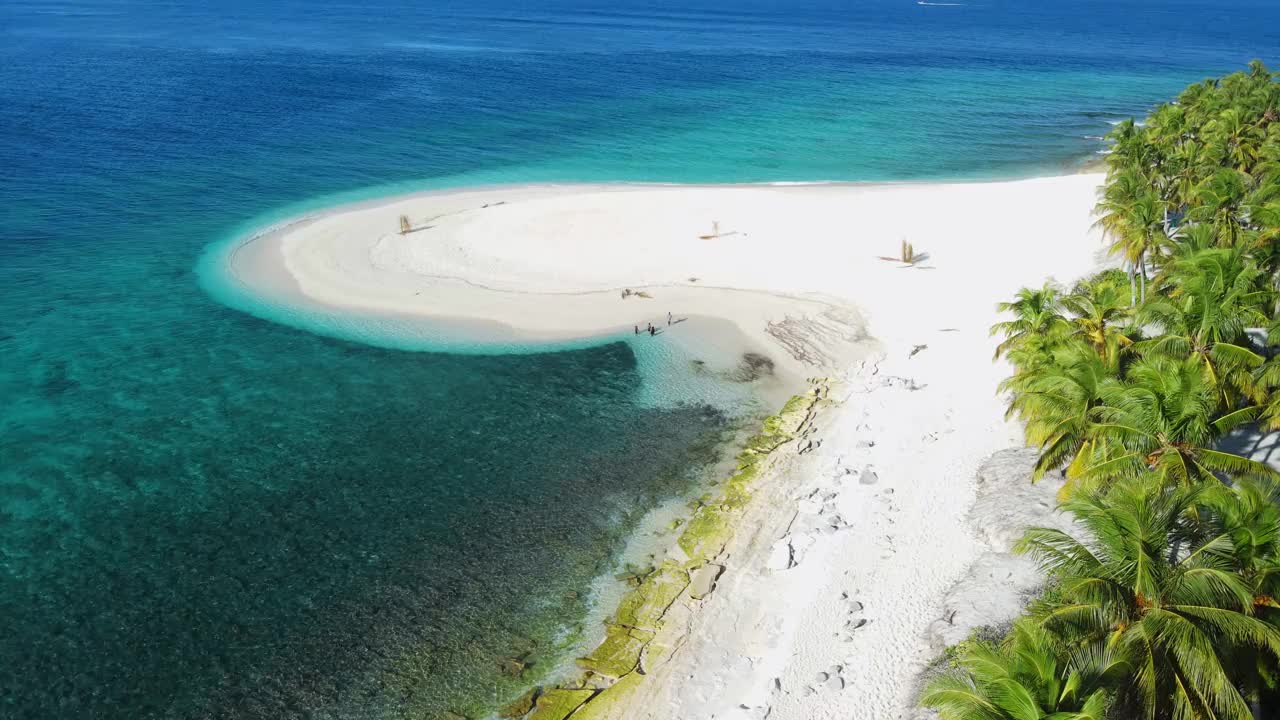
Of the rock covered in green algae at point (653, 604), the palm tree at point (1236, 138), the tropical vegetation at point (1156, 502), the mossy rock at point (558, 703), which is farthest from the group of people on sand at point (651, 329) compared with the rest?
the palm tree at point (1236, 138)

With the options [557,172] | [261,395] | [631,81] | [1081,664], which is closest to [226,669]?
[261,395]

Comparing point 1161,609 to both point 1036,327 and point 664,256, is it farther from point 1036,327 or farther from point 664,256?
point 664,256

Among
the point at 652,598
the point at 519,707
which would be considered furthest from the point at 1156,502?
the point at 519,707

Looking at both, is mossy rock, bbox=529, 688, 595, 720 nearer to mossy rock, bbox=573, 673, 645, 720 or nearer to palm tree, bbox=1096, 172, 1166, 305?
mossy rock, bbox=573, 673, 645, 720

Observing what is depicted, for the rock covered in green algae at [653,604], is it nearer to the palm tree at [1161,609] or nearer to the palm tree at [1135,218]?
the palm tree at [1161,609]

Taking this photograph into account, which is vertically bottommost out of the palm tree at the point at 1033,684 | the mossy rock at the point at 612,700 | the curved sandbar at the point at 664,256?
the mossy rock at the point at 612,700

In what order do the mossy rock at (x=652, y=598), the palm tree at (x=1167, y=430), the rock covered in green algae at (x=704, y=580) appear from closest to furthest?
the palm tree at (x=1167, y=430), the mossy rock at (x=652, y=598), the rock covered in green algae at (x=704, y=580)

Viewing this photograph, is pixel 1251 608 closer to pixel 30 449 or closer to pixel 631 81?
pixel 30 449
